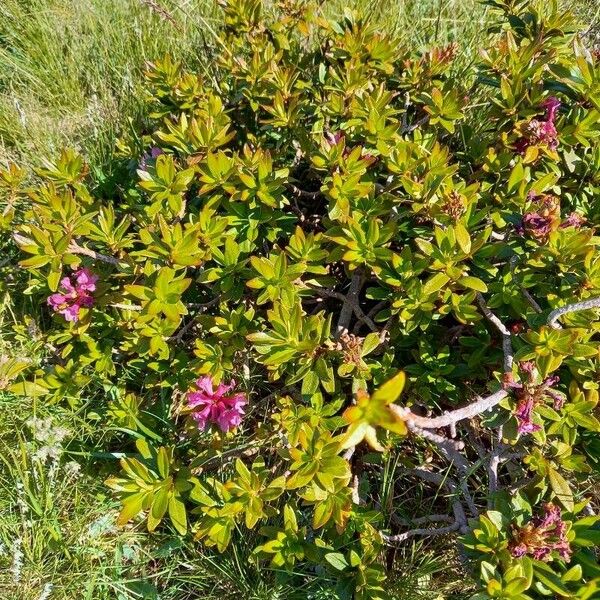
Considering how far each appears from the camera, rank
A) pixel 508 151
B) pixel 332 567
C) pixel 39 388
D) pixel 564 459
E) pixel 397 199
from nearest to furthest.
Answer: pixel 564 459 → pixel 332 567 → pixel 397 199 → pixel 508 151 → pixel 39 388

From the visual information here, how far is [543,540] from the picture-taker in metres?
1.41

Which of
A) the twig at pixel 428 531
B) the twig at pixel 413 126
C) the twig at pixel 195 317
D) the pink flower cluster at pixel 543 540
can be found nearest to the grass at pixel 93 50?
the twig at pixel 413 126

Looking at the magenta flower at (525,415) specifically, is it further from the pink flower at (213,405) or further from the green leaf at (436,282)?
the pink flower at (213,405)

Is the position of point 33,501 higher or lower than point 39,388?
lower

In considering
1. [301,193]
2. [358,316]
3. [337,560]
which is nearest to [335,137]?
[301,193]

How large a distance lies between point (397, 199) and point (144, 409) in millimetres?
1104

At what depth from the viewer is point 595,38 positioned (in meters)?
3.11

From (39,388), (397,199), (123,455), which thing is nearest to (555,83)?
(397,199)

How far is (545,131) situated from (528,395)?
822 millimetres

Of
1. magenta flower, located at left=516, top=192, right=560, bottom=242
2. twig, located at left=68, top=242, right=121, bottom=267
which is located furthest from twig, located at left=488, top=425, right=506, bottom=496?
twig, located at left=68, top=242, right=121, bottom=267

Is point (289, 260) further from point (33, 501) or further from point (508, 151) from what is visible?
point (33, 501)

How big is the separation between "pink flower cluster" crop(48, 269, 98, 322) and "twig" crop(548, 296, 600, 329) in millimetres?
1371

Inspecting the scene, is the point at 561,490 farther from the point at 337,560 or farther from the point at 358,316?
the point at 358,316

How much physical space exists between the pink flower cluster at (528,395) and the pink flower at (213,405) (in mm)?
760
